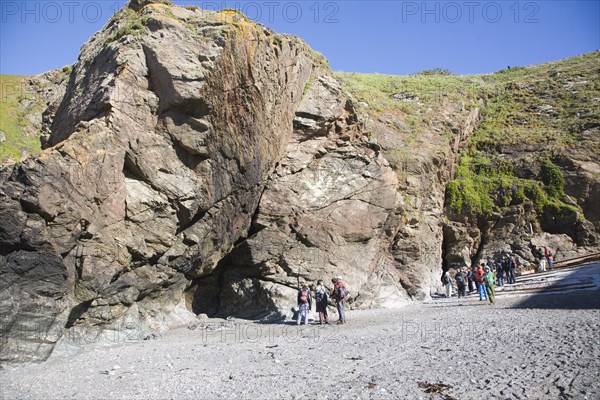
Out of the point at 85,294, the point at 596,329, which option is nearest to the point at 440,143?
the point at 596,329

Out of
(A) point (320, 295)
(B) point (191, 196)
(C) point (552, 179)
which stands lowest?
(A) point (320, 295)

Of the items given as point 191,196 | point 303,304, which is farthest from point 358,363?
point 191,196

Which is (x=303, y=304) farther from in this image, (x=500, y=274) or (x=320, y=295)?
(x=500, y=274)

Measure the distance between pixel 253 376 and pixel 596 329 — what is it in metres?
10.1

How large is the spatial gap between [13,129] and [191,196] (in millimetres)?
27444

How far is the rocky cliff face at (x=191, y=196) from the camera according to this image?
15.7 m

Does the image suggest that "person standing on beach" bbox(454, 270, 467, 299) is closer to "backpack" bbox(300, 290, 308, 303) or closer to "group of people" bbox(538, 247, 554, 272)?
"group of people" bbox(538, 247, 554, 272)

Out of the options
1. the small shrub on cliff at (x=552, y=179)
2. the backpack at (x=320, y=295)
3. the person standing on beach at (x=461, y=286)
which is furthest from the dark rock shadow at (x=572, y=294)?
the small shrub on cliff at (x=552, y=179)

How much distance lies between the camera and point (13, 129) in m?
38.4

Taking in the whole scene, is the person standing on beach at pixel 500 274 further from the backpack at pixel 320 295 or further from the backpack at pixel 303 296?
the backpack at pixel 303 296

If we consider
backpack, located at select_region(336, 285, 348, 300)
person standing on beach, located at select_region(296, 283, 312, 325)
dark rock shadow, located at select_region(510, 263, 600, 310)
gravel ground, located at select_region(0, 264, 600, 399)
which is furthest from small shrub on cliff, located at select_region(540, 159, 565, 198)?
person standing on beach, located at select_region(296, 283, 312, 325)

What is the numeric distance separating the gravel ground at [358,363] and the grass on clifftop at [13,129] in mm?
26058

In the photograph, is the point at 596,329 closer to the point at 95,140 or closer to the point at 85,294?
the point at 85,294

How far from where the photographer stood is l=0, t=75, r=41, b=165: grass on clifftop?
35.2 m
